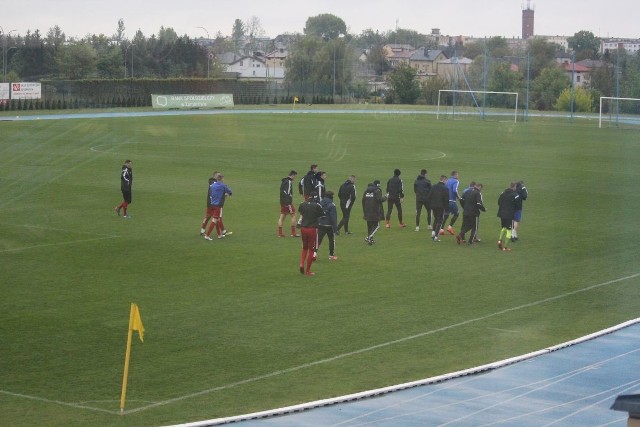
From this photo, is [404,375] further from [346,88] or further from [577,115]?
[346,88]

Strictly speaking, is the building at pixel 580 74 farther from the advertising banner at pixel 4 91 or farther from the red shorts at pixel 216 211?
the red shorts at pixel 216 211

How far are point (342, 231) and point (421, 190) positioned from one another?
7.76 feet

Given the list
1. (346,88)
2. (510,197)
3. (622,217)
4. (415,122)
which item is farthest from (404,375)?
(346,88)

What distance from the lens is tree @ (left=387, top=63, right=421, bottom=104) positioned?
111938 mm

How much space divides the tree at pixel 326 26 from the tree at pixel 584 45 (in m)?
76.3

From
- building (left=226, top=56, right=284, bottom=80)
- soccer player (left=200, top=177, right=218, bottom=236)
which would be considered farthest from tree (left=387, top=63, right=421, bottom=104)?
soccer player (left=200, top=177, right=218, bottom=236)

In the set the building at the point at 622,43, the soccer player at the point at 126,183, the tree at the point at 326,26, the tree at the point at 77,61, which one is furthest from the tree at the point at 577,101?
the tree at the point at 326,26

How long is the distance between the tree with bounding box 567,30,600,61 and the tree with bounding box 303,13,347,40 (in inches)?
3002

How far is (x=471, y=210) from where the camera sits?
2702 cm

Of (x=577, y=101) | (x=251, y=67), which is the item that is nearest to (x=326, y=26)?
(x=251, y=67)

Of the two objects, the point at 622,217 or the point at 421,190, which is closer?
the point at 421,190

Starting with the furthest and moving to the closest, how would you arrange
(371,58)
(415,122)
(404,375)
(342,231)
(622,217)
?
(371,58) < (415,122) < (622,217) < (342,231) < (404,375)

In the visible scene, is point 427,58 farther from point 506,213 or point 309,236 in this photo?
point 309,236

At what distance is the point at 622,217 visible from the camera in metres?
33.2
